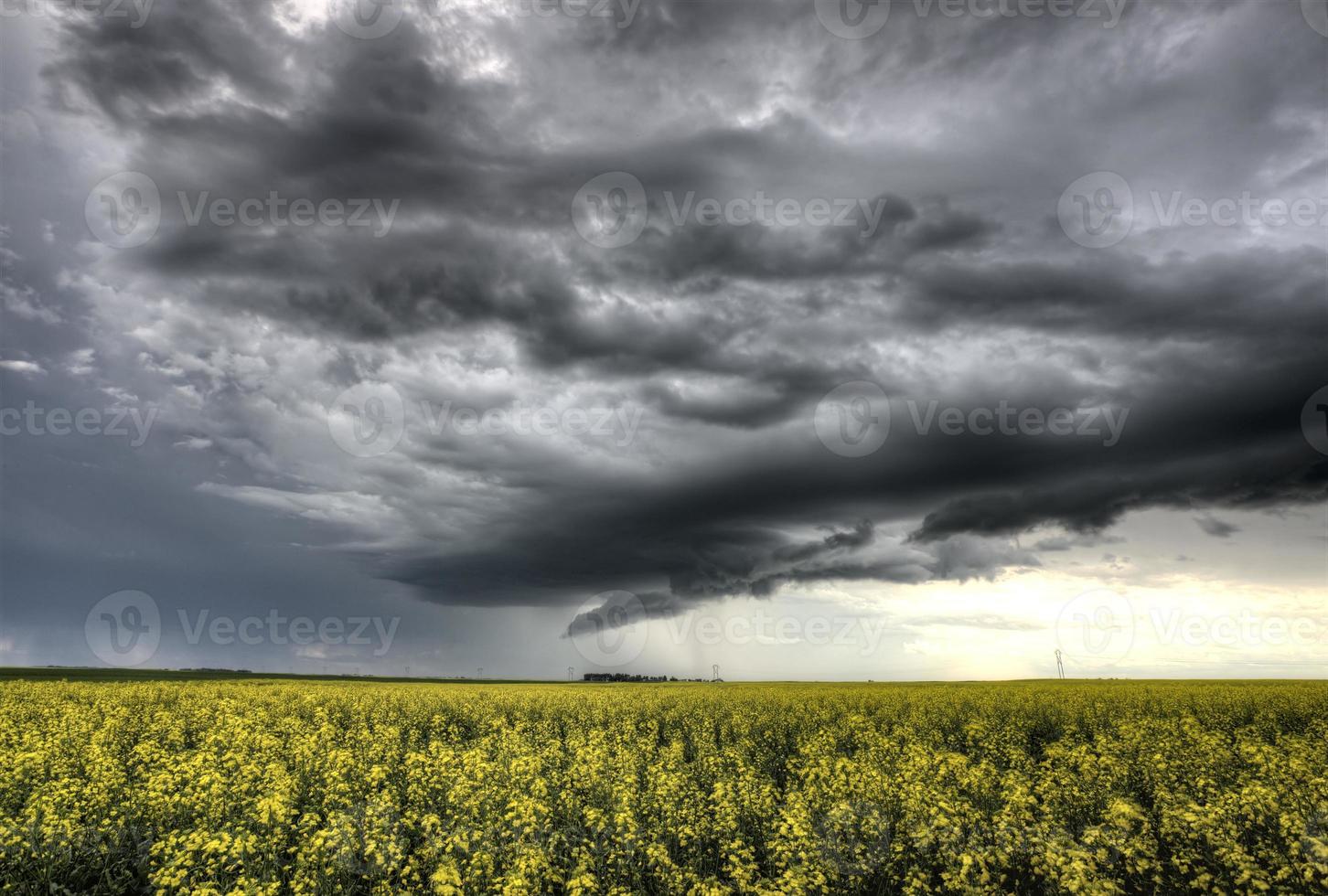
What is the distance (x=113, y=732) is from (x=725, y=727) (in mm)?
27367

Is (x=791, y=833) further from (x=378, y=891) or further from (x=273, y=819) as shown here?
(x=273, y=819)

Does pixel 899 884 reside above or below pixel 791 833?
below

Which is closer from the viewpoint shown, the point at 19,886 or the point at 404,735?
the point at 19,886

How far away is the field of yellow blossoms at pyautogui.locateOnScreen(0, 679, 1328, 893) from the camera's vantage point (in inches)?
578

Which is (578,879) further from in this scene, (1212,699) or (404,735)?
(1212,699)

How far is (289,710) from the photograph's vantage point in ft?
139

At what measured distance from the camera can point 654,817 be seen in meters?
18.4

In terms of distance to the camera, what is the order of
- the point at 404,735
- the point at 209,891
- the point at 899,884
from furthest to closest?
the point at 404,735 < the point at 899,884 < the point at 209,891

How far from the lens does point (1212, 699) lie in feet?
132

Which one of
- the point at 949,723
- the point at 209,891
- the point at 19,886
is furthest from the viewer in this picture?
the point at 949,723

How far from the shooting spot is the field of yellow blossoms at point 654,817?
1468 centimetres

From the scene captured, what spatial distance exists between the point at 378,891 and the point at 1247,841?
807 inches

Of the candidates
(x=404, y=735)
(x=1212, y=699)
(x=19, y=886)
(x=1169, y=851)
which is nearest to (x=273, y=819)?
(x=19, y=886)

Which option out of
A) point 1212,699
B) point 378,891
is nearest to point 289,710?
point 378,891
